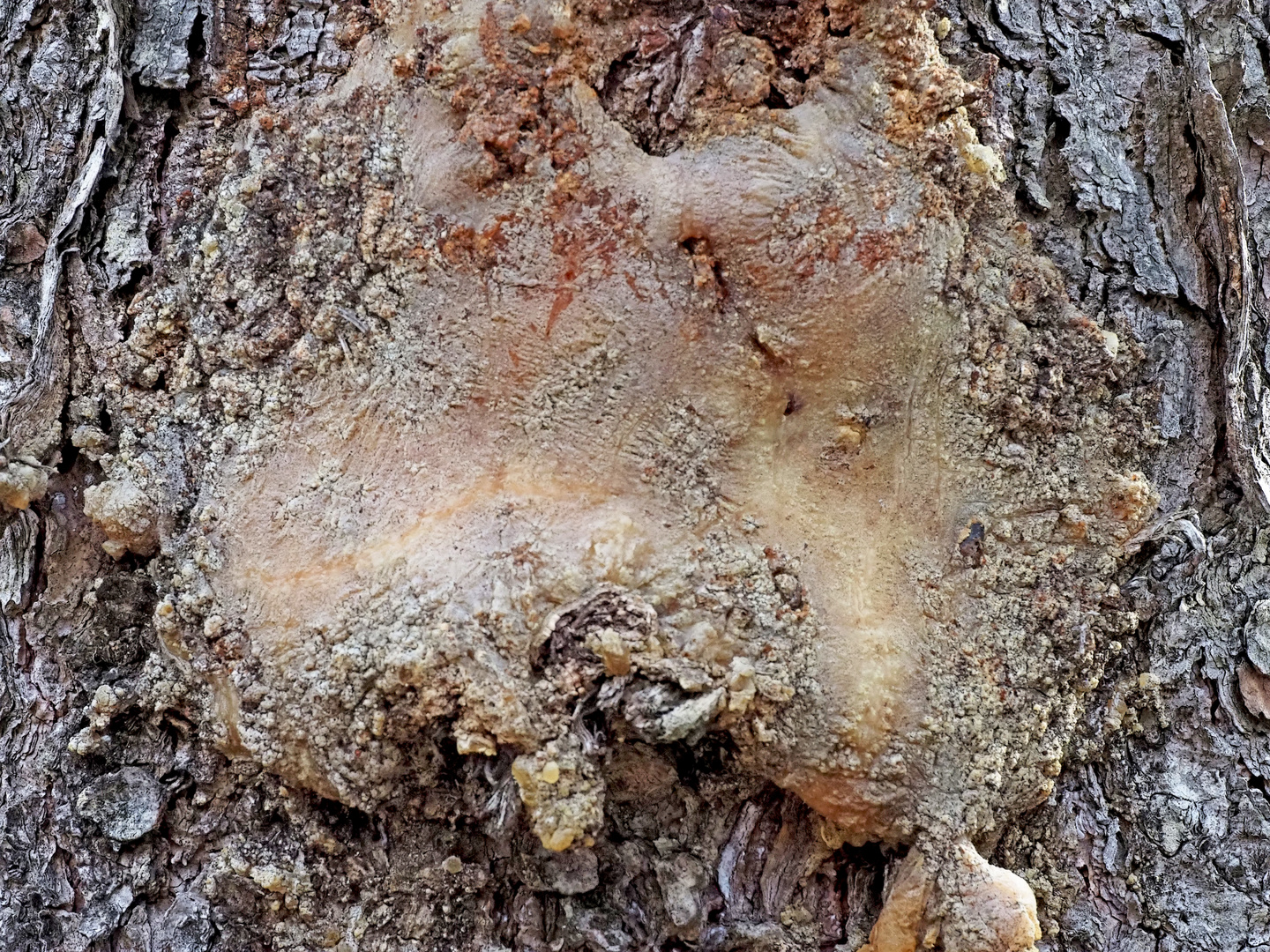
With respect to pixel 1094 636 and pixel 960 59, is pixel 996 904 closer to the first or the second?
pixel 1094 636

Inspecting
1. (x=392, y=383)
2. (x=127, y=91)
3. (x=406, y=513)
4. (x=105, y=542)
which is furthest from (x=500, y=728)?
(x=127, y=91)

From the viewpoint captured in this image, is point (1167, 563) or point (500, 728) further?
point (1167, 563)

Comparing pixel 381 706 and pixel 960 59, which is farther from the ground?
pixel 960 59

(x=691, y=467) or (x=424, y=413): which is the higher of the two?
(x=424, y=413)

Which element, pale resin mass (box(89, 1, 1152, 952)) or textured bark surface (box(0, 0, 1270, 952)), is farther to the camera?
textured bark surface (box(0, 0, 1270, 952))
